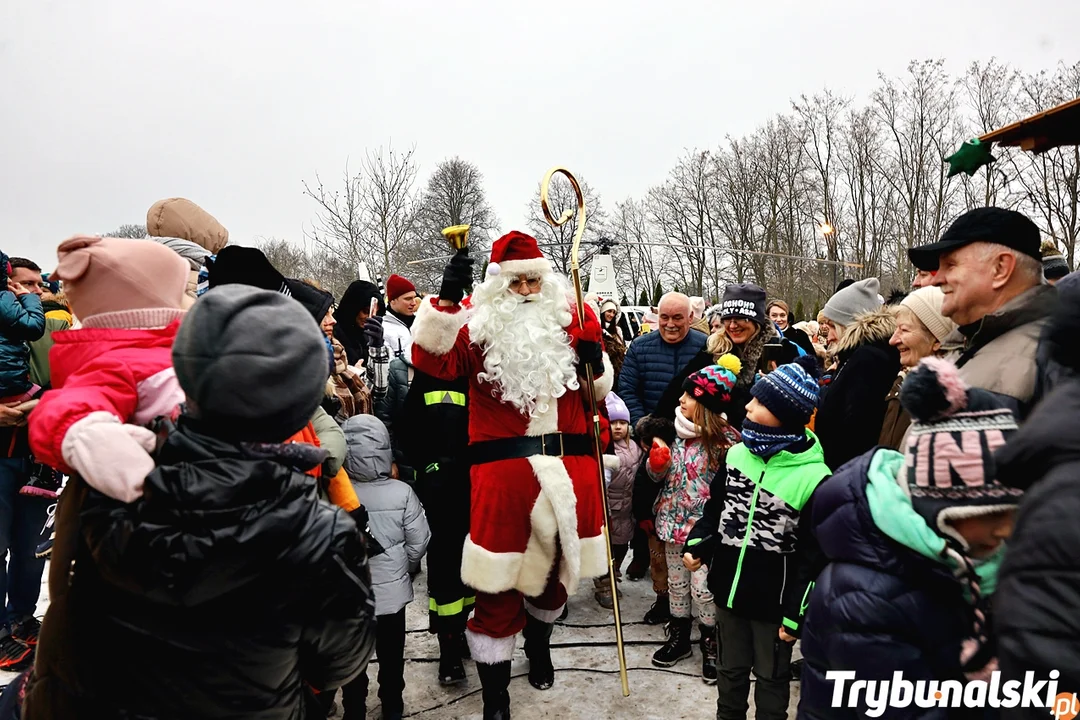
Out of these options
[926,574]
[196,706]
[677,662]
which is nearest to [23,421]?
[196,706]

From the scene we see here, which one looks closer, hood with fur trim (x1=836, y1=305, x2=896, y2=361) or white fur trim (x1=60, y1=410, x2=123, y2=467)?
white fur trim (x1=60, y1=410, x2=123, y2=467)

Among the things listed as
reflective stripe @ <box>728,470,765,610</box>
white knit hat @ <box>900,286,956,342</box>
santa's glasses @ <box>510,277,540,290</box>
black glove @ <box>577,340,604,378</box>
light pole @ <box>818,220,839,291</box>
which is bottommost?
reflective stripe @ <box>728,470,765,610</box>

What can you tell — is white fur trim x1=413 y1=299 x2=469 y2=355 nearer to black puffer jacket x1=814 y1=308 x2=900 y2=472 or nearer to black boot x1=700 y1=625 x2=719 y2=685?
black puffer jacket x1=814 y1=308 x2=900 y2=472

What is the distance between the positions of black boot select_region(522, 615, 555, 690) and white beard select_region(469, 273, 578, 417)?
126 cm

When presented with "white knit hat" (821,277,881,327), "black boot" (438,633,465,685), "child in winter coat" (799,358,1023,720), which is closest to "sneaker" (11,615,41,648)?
"black boot" (438,633,465,685)

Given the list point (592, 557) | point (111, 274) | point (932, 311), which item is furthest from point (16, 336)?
point (932, 311)

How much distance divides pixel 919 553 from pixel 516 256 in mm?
2467

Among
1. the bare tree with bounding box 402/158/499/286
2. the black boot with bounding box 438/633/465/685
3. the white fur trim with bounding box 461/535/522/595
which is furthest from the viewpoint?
the bare tree with bounding box 402/158/499/286

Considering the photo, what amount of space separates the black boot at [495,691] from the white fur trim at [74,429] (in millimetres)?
2408

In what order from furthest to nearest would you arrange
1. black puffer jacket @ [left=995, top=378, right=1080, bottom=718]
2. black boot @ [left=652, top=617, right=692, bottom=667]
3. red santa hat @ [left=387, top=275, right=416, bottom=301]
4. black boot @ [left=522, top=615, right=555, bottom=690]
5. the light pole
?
the light pole, red santa hat @ [left=387, top=275, right=416, bottom=301], black boot @ [left=652, top=617, right=692, bottom=667], black boot @ [left=522, top=615, right=555, bottom=690], black puffer jacket @ [left=995, top=378, right=1080, bottom=718]

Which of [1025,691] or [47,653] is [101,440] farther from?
[1025,691]

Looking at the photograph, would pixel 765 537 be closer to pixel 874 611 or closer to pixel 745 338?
pixel 874 611

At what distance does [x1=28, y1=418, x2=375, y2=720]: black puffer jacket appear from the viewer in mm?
1391

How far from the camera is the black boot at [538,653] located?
3682mm
